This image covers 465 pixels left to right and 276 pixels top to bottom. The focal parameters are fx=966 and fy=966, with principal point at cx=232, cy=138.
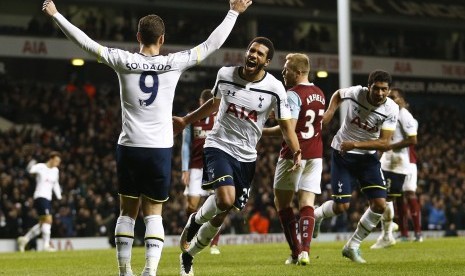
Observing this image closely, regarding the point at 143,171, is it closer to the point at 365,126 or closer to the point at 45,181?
the point at 365,126

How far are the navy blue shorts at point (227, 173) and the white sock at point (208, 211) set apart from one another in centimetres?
13

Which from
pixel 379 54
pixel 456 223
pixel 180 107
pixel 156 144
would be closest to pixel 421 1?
pixel 379 54

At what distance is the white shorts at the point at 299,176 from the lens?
11.2 m

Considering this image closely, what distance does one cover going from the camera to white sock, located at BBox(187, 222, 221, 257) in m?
9.30

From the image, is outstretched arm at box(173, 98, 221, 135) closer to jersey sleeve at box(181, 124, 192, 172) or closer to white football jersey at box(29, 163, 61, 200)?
jersey sleeve at box(181, 124, 192, 172)

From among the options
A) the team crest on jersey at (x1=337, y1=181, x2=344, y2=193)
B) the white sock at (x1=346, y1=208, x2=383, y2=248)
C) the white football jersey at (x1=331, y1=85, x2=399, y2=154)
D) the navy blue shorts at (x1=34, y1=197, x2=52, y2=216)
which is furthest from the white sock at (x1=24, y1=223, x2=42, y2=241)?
the white sock at (x1=346, y1=208, x2=383, y2=248)

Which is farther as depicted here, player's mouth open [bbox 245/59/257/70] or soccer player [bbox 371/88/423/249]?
soccer player [bbox 371/88/423/249]

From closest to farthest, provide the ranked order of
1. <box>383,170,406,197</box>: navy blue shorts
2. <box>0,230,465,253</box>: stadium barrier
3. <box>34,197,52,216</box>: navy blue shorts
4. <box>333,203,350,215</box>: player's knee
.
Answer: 1. <box>333,203,350,215</box>: player's knee
2. <box>383,170,406,197</box>: navy blue shorts
3. <box>34,197,52,216</box>: navy blue shorts
4. <box>0,230,465,253</box>: stadium barrier

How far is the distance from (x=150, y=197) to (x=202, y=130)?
22.8ft

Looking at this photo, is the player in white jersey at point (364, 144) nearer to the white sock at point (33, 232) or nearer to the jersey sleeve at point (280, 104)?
the jersey sleeve at point (280, 104)

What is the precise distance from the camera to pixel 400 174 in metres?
16.5

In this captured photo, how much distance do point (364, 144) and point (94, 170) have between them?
17451mm

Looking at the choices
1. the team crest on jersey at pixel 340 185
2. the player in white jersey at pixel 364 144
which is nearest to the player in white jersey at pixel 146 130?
the player in white jersey at pixel 364 144

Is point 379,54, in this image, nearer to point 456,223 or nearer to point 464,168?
point 464,168
